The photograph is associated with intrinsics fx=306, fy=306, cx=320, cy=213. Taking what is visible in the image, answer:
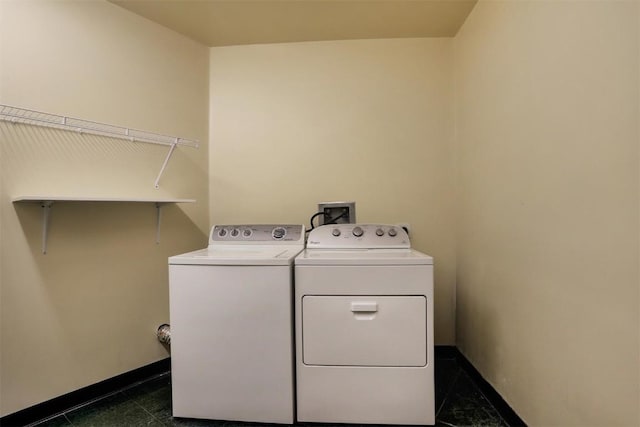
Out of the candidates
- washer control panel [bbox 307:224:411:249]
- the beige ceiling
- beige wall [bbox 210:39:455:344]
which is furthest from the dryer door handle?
the beige ceiling

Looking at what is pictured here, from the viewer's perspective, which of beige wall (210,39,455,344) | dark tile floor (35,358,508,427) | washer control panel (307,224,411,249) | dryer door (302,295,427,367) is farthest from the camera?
beige wall (210,39,455,344)

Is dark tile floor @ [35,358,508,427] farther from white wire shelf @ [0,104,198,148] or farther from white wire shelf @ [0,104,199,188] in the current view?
white wire shelf @ [0,104,198,148]

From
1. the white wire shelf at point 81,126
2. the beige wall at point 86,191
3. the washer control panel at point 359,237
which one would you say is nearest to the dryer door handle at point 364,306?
the washer control panel at point 359,237

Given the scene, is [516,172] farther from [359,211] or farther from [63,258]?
[63,258]

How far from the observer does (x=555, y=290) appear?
1100 millimetres

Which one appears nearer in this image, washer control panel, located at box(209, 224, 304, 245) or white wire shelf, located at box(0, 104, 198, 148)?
white wire shelf, located at box(0, 104, 198, 148)

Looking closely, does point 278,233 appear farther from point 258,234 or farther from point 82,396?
point 82,396

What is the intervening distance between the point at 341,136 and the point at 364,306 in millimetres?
1278

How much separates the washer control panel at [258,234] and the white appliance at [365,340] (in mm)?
483

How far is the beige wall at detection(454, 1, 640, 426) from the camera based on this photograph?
0.84 meters

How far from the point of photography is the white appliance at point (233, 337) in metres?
1.35

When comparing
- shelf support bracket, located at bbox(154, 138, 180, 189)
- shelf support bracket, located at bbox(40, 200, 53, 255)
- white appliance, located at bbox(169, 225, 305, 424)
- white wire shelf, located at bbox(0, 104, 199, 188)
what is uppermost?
white wire shelf, located at bbox(0, 104, 199, 188)

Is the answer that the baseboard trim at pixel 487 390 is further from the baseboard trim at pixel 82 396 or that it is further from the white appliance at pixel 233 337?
the baseboard trim at pixel 82 396

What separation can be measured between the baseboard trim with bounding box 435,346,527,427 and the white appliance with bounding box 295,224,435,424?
36cm
